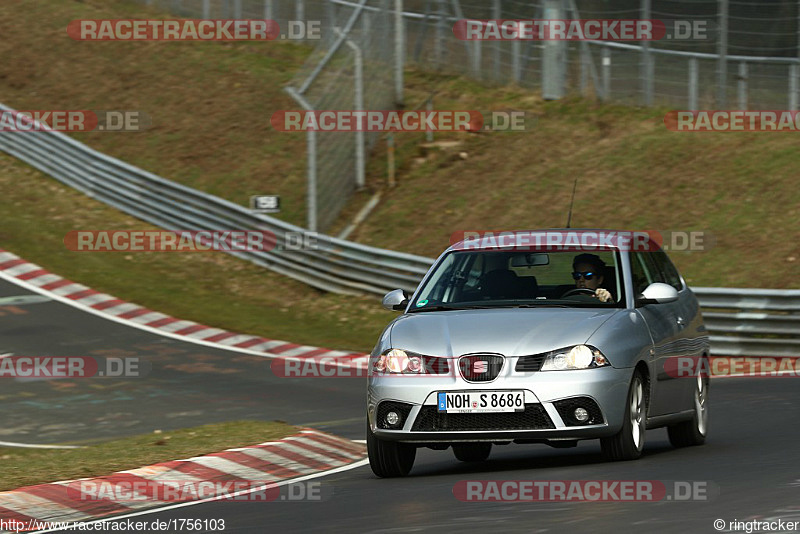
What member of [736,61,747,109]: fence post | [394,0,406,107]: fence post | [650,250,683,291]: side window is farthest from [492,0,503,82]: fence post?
[650,250,683,291]: side window

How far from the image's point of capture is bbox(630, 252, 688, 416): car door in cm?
1028

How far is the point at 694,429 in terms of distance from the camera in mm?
11359

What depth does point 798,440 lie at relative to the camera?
1127 cm

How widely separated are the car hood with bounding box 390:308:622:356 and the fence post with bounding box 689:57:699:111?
20.6 metres

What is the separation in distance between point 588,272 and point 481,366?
5.36 ft

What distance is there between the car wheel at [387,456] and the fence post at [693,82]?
2089cm

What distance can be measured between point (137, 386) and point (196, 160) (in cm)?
1668

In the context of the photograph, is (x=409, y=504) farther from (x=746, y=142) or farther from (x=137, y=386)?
(x=746, y=142)

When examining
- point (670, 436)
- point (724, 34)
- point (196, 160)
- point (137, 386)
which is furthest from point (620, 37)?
point (670, 436)

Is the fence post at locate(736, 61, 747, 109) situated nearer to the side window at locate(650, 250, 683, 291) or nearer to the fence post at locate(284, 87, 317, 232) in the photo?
the fence post at locate(284, 87, 317, 232)

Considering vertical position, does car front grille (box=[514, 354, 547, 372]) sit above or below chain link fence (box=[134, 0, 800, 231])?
below

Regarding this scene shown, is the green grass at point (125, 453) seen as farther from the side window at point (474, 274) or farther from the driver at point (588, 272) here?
the driver at point (588, 272)

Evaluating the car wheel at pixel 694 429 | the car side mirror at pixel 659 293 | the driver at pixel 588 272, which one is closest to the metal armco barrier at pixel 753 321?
the car wheel at pixel 694 429

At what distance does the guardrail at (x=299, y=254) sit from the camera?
806 inches
